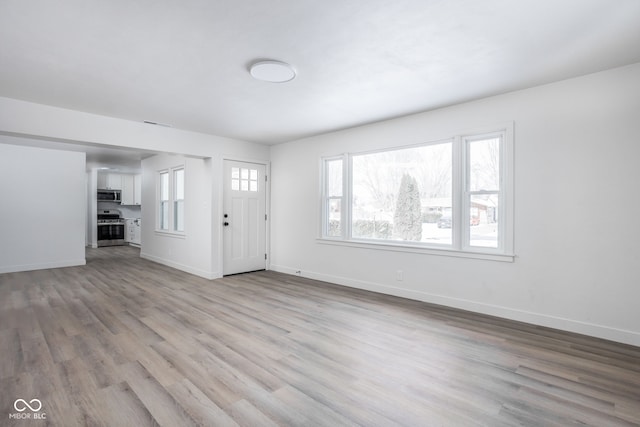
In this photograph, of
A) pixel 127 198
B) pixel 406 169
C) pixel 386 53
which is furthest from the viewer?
pixel 127 198

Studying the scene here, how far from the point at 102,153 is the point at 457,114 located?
7.51 m

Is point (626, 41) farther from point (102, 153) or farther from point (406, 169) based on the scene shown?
point (102, 153)

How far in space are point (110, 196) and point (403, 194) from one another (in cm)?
1012

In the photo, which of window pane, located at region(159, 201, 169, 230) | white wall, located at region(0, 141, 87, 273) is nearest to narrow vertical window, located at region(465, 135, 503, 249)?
window pane, located at region(159, 201, 169, 230)

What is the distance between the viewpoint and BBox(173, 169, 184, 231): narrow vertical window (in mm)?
6646

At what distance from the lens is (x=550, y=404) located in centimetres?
200

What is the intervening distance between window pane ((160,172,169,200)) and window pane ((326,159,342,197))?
390 cm

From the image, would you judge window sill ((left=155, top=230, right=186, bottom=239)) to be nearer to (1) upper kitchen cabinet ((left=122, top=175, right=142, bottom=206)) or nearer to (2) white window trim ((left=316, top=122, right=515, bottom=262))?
(2) white window trim ((left=316, top=122, right=515, bottom=262))

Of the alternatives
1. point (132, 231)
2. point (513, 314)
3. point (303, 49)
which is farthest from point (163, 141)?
point (132, 231)

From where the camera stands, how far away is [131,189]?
36.1 feet

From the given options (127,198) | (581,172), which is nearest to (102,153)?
(127,198)

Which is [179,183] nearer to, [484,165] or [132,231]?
[132,231]

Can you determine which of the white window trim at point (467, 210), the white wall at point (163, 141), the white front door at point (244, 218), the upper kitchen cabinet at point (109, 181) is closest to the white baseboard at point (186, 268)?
the white wall at point (163, 141)

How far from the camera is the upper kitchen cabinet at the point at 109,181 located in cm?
1044
